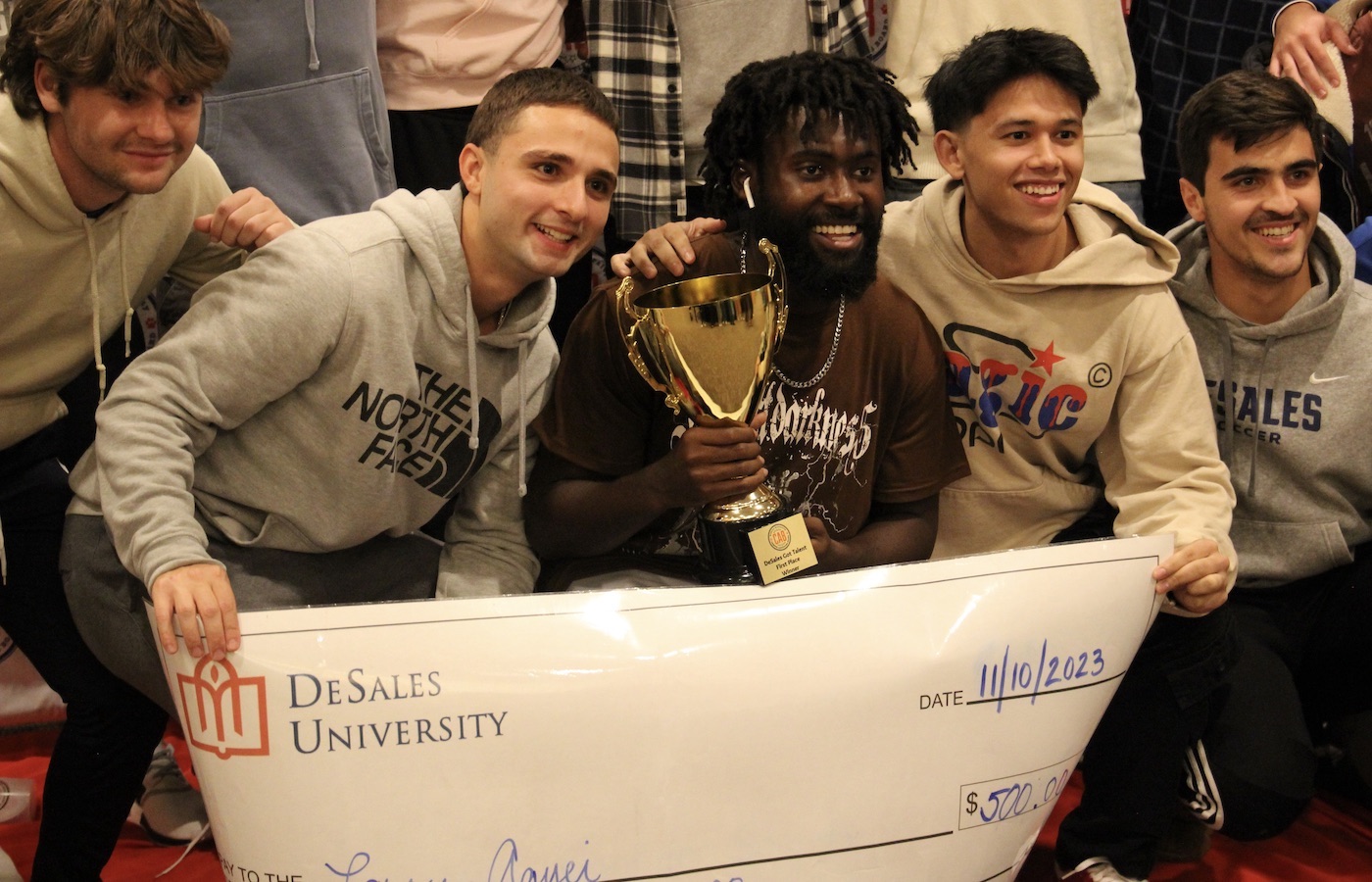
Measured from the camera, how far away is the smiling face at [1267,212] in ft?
8.03

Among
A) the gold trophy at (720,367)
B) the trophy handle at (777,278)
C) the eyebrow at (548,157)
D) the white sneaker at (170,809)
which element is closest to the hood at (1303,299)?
the trophy handle at (777,278)

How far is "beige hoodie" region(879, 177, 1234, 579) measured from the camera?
2.33m

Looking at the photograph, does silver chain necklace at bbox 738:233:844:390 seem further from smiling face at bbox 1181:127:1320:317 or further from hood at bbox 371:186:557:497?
smiling face at bbox 1181:127:1320:317

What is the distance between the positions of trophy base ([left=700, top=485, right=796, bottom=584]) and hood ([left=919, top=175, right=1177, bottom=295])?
2.39 feet

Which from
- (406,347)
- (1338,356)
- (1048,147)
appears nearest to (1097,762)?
(1338,356)

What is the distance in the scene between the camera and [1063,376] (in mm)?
2379

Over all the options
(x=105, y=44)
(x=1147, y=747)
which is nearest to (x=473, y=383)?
(x=105, y=44)

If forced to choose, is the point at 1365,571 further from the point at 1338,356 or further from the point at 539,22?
the point at 539,22

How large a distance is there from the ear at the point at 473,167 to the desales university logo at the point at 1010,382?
930 mm

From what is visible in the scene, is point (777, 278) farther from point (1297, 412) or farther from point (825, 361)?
point (1297, 412)

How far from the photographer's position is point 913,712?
1.82 m

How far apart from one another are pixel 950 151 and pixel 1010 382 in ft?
1.58

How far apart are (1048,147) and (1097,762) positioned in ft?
3.71

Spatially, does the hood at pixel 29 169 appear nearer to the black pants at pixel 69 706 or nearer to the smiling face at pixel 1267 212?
the black pants at pixel 69 706
